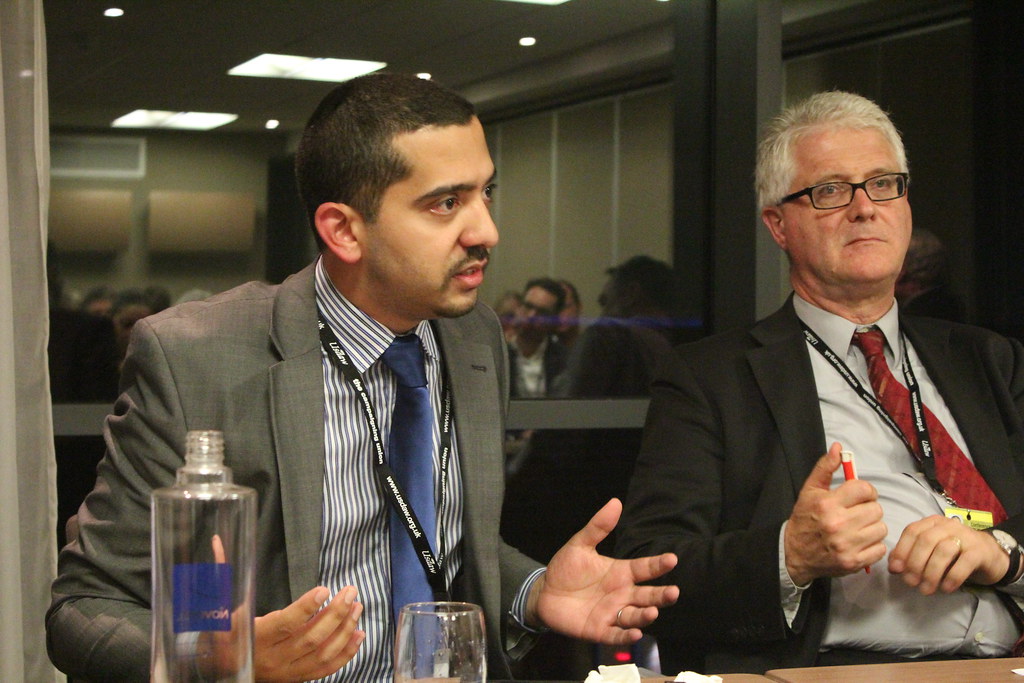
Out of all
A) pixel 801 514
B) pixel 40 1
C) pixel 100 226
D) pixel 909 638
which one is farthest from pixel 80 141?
pixel 909 638

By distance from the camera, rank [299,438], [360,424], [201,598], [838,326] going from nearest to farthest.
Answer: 1. [201,598]
2. [299,438]
3. [360,424]
4. [838,326]

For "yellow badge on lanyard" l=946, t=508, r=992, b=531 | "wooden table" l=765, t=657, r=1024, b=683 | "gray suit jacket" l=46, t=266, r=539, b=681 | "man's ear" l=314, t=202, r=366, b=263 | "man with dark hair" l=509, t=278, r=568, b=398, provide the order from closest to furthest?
1. "wooden table" l=765, t=657, r=1024, b=683
2. "gray suit jacket" l=46, t=266, r=539, b=681
3. "man's ear" l=314, t=202, r=366, b=263
4. "yellow badge on lanyard" l=946, t=508, r=992, b=531
5. "man with dark hair" l=509, t=278, r=568, b=398

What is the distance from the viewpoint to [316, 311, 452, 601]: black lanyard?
165cm

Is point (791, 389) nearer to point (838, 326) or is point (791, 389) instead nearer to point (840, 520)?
point (838, 326)

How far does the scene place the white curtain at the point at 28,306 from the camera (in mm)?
2320

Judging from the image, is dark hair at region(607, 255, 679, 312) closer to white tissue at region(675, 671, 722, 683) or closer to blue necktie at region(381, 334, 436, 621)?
blue necktie at region(381, 334, 436, 621)

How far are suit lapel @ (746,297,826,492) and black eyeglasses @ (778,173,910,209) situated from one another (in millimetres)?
266

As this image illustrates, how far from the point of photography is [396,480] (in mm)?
1689

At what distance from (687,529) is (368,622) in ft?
2.54

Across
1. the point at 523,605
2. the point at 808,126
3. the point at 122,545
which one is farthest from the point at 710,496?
the point at 122,545

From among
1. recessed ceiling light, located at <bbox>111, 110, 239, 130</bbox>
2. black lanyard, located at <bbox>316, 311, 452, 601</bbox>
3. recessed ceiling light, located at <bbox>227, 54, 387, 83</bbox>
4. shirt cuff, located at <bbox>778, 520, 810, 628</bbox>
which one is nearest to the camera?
black lanyard, located at <bbox>316, 311, 452, 601</bbox>

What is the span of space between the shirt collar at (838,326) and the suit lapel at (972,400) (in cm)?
6

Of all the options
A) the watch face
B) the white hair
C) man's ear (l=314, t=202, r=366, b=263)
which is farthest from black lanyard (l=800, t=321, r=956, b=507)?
man's ear (l=314, t=202, r=366, b=263)

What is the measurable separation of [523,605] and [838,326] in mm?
1052
